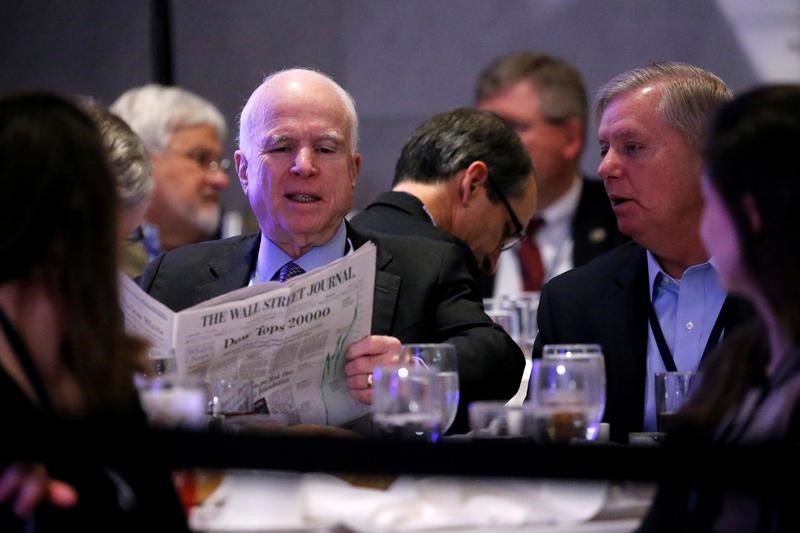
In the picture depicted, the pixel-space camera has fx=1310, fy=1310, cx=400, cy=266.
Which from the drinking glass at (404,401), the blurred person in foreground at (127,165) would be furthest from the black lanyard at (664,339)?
the blurred person in foreground at (127,165)

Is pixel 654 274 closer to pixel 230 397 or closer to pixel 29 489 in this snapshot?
pixel 230 397

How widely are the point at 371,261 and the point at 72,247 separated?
1.09m

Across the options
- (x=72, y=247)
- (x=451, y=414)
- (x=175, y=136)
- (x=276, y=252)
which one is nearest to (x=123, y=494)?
(x=72, y=247)

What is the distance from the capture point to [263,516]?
2.15 metres

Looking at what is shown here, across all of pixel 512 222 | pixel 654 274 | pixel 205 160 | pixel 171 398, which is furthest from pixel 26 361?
pixel 205 160

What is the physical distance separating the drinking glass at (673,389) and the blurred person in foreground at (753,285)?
0.77 meters

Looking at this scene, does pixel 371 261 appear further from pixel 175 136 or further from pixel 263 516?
pixel 175 136

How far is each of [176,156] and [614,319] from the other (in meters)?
3.62

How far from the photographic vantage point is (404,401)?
8.03ft

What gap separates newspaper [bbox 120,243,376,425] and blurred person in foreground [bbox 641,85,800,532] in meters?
1.08

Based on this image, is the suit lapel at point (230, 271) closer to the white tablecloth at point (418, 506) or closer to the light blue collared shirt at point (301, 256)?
the light blue collared shirt at point (301, 256)

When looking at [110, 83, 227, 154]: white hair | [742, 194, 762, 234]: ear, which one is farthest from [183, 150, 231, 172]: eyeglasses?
[742, 194, 762, 234]: ear

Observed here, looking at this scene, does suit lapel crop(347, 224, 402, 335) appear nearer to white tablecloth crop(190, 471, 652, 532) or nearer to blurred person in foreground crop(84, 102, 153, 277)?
blurred person in foreground crop(84, 102, 153, 277)

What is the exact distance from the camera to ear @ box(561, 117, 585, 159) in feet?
22.2
